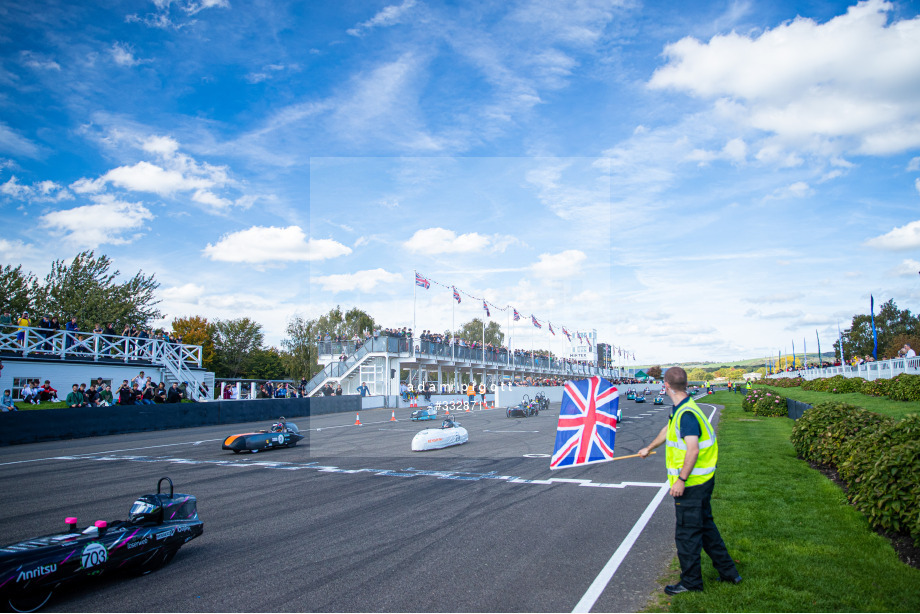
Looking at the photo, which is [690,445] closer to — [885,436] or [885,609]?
[885,609]

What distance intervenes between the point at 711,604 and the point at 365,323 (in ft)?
283

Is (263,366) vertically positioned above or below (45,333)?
below

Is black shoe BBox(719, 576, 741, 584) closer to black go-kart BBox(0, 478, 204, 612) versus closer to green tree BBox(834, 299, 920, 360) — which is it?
black go-kart BBox(0, 478, 204, 612)

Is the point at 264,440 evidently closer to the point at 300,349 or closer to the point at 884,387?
the point at 884,387

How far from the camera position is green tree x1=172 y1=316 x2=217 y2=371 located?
74250 millimetres

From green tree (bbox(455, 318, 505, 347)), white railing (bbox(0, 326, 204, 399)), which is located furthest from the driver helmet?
green tree (bbox(455, 318, 505, 347))

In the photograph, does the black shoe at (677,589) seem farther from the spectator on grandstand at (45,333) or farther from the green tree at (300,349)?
the green tree at (300,349)

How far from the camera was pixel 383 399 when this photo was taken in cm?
4409

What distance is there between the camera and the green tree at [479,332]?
132625mm

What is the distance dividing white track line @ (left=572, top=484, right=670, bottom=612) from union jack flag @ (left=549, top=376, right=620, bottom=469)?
3.74ft

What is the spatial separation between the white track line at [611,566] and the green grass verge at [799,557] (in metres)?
0.56

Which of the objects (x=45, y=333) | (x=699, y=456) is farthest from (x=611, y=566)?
(x=45, y=333)

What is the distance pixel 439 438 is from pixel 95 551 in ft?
40.2

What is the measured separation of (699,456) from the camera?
16.9ft
